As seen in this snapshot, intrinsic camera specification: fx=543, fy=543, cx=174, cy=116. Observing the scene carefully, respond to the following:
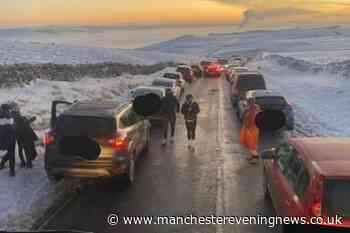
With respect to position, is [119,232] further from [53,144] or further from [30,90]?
[30,90]

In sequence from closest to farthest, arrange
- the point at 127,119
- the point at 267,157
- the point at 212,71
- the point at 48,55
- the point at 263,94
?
the point at 267,157 → the point at 127,119 → the point at 263,94 → the point at 212,71 → the point at 48,55

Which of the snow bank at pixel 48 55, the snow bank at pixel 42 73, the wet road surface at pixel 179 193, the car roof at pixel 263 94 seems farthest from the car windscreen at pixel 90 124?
the snow bank at pixel 48 55

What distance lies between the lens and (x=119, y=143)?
1038cm

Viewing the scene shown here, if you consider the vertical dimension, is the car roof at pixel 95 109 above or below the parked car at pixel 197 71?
above

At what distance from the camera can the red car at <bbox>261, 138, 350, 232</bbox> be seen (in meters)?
5.80

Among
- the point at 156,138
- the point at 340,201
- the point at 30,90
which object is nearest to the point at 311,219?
the point at 340,201

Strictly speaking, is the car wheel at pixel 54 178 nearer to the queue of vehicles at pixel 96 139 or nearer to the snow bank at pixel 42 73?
the queue of vehicles at pixel 96 139

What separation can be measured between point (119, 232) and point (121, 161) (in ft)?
8.28

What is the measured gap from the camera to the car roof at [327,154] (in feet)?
19.6

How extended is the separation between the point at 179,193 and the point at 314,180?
4.42m

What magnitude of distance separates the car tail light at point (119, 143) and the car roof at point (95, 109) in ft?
1.66

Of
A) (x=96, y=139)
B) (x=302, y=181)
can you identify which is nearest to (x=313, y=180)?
(x=302, y=181)

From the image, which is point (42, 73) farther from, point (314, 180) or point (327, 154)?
point (314, 180)

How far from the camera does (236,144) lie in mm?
15672
